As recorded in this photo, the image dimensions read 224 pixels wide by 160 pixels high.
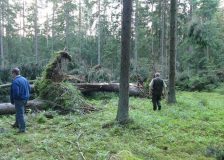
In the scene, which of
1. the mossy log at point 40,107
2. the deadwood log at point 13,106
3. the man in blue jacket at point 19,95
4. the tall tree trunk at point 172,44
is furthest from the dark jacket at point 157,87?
the man in blue jacket at point 19,95

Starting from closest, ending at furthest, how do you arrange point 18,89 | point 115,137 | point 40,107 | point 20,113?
1. point 115,137
2. point 18,89
3. point 20,113
4. point 40,107

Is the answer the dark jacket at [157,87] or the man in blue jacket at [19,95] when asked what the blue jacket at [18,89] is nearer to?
the man in blue jacket at [19,95]

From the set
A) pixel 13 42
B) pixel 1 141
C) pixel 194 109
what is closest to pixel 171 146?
pixel 1 141

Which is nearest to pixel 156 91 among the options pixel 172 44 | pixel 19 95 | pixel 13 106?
pixel 172 44

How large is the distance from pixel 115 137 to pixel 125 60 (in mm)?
2771

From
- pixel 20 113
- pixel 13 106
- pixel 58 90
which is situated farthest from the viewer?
pixel 58 90

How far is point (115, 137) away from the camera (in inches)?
419

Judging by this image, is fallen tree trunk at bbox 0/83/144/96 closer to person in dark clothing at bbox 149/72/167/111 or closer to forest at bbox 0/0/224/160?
forest at bbox 0/0/224/160

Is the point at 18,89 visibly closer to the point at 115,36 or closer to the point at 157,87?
the point at 157,87

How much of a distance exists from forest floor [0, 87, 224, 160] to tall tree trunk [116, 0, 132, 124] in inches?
19.8

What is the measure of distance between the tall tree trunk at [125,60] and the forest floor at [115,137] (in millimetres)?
502

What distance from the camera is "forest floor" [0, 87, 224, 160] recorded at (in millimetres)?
8844

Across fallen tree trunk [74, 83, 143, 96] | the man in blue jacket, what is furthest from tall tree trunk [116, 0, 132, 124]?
fallen tree trunk [74, 83, 143, 96]

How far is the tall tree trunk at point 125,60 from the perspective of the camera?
11.9m
